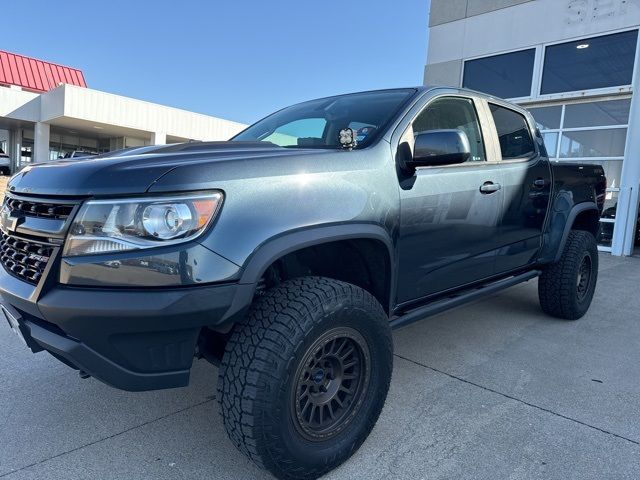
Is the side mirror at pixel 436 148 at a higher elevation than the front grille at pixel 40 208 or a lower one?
higher

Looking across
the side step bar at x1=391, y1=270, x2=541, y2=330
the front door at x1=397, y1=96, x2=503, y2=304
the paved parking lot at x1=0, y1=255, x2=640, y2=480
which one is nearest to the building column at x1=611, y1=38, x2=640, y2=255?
the paved parking lot at x1=0, y1=255, x2=640, y2=480

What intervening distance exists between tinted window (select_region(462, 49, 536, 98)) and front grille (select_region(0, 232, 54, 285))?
34.3 ft

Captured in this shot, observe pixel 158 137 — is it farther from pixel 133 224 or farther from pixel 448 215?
pixel 133 224

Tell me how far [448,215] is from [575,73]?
869cm

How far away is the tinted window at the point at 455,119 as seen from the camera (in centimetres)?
281

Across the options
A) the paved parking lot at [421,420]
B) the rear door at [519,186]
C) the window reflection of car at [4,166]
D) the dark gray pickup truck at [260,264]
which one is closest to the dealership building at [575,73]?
the rear door at [519,186]

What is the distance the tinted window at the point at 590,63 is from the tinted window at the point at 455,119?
7.65 m

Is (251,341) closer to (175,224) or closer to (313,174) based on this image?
(175,224)

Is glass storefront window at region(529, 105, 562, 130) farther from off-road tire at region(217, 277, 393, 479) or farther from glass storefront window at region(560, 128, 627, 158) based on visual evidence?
off-road tire at region(217, 277, 393, 479)

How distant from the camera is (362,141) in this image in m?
2.41

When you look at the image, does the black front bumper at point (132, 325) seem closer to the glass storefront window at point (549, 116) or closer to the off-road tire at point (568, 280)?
the off-road tire at point (568, 280)

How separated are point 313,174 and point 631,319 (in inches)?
166

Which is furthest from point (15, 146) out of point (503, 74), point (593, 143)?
point (593, 143)

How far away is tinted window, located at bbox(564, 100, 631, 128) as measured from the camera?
29.7 feet
